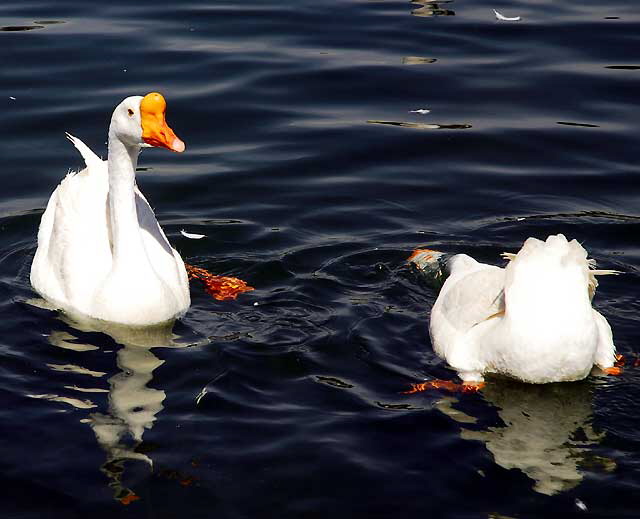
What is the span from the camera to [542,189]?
35.2 feet

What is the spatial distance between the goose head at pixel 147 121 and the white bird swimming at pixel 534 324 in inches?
89.4

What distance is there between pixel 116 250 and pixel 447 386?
109 inches

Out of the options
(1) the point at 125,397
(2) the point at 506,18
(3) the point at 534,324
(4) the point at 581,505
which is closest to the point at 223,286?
(1) the point at 125,397

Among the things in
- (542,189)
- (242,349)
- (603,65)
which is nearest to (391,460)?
(242,349)

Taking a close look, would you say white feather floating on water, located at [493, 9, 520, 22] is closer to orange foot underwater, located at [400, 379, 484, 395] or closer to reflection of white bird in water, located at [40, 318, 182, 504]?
reflection of white bird in water, located at [40, 318, 182, 504]

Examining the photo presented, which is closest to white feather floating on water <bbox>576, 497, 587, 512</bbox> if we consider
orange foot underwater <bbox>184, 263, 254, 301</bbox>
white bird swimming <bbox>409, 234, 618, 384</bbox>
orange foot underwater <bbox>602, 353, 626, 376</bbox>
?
white bird swimming <bbox>409, 234, 618, 384</bbox>

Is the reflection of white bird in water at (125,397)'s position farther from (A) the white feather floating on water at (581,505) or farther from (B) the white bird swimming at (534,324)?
(A) the white feather floating on water at (581,505)

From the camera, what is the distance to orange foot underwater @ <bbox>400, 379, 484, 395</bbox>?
23.7 feet

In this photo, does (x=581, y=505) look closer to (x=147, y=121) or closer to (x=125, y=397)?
(x=125, y=397)

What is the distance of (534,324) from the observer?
6871mm

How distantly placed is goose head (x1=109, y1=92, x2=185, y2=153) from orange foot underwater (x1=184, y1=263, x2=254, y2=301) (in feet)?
4.58

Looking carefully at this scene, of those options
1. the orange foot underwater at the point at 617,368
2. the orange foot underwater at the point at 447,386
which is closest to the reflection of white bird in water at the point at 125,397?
the orange foot underwater at the point at 447,386

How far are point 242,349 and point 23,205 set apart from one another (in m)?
3.67

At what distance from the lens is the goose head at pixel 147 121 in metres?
7.68
